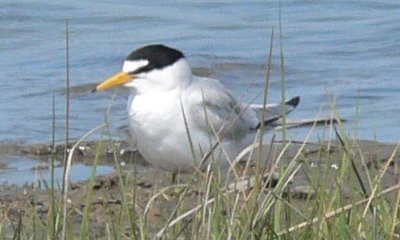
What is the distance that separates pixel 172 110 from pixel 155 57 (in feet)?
1.38

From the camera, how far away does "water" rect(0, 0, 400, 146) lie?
1073 cm

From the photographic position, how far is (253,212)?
4734 mm

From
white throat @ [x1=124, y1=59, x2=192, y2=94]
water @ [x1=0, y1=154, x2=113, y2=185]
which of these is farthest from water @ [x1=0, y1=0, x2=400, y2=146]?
white throat @ [x1=124, y1=59, x2=192, y2=94]

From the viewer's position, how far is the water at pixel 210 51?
422 inches

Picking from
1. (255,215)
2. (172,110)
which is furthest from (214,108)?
(255,215)

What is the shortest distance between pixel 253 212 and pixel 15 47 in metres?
8.92

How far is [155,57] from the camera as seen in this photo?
27.5 feet

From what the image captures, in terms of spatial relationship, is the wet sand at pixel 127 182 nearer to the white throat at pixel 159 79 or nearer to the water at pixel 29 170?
the water at pixel 29 170

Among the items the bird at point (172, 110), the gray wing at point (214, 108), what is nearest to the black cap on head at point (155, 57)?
the bird at point (172, 110)

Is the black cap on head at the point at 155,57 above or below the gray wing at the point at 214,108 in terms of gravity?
above

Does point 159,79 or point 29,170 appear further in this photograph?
point 29,170

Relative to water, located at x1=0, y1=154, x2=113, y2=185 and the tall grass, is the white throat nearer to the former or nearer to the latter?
water, located at x1=0, y1=154, x2=113, y2=185

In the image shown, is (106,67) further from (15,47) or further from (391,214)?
(391,214)

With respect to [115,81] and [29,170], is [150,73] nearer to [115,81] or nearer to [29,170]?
[115,81]
